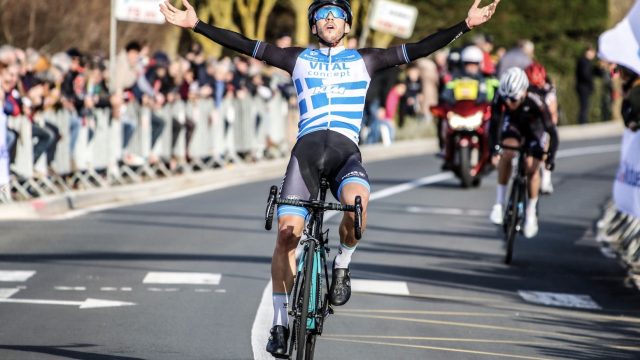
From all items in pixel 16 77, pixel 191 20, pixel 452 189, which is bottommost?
pixel 452 189

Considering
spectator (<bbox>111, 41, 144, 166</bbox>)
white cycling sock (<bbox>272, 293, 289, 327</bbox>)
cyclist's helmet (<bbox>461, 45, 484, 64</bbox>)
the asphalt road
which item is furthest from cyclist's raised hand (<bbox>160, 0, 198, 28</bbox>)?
cyclist's helmet (<bbox>461, 45, 484, 64</bbox>)

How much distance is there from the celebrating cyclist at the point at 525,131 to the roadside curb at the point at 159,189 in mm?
Answer: 5780

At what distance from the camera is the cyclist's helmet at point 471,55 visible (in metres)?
24.0

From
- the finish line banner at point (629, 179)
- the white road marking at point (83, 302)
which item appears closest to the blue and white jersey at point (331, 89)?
the white road marking at point (83, 302)

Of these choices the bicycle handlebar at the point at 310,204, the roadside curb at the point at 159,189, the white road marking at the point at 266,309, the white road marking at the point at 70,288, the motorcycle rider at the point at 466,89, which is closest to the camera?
the bicycle handlebar at the point at 310,204

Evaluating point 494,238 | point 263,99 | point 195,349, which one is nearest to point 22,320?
point 195,349

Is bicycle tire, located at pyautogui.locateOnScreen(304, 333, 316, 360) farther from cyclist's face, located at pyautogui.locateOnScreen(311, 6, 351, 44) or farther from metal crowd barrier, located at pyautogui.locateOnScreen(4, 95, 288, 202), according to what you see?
metal crowd barrier, located at pyautogui.locateOnScreen(4, 95, 288, 202)

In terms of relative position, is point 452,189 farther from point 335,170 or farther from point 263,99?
point 335,170

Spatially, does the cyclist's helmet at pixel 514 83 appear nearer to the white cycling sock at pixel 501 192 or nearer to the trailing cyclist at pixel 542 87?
the trailing cyclist at pixel 542 87

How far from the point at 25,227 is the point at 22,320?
6981 millimetres

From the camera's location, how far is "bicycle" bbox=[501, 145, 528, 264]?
16344 millimetres

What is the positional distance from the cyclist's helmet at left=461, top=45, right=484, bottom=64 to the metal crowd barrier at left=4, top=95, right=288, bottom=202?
4363 mm

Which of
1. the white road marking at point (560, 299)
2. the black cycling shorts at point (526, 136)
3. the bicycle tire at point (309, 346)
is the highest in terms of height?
the black cycling shorts at point (526, 136)

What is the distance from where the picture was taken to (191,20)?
983cm
